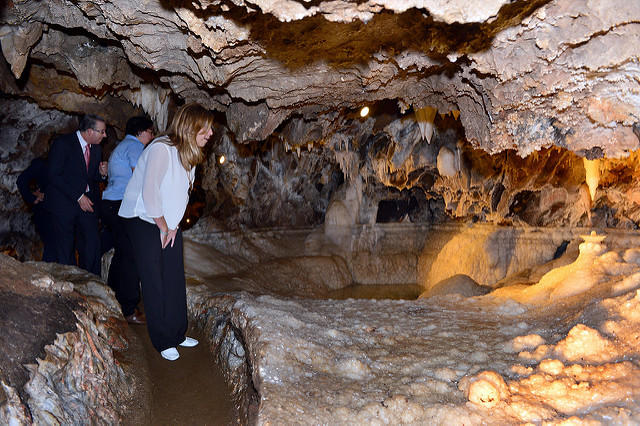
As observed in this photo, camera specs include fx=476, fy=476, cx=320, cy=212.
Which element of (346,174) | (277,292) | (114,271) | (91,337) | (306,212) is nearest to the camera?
(91,337)

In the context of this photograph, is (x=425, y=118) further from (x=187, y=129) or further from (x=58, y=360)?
(x=58, y=360)

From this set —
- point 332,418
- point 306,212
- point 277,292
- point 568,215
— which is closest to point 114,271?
point 332,418

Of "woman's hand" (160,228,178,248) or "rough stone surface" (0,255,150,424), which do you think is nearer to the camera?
"rough stone surface" (0,255,150,424)

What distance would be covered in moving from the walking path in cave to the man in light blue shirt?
18.3 inches

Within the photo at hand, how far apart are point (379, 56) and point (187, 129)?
5.52 ft

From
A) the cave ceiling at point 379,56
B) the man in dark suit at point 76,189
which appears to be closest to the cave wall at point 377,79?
the cave ceiling at point 379,56

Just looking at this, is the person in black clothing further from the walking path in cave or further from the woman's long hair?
the woman's long hair

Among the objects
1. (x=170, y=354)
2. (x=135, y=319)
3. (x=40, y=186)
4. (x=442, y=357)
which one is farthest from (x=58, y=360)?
(x=40, y=186)

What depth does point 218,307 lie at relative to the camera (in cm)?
369

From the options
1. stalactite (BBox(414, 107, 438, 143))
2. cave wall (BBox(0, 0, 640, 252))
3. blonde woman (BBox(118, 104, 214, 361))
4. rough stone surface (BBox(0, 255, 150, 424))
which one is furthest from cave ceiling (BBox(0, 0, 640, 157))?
stalactite (BBox(414, 107, 438, 143))

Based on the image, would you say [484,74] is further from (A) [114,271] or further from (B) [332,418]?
(A) [114,271]

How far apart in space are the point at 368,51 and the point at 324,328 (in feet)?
6.87

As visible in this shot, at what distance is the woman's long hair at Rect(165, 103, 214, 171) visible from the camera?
283cm

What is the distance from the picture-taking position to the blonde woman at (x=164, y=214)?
9.14ft
